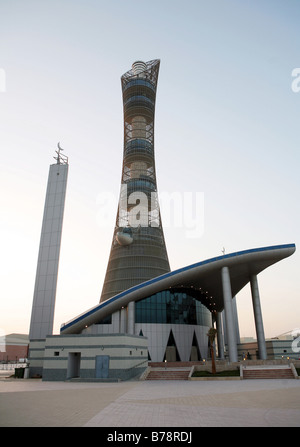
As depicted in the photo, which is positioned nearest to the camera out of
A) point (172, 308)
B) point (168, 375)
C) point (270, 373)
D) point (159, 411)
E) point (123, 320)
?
point (159, 411)

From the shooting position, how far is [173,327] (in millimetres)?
45500

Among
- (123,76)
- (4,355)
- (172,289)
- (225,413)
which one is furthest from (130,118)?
(4,355)

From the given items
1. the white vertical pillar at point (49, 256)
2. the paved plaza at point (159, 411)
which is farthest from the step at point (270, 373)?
the white vertical pillar at point (49, 256)

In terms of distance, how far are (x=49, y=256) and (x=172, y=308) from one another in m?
19.2

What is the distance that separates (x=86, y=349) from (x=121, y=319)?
10851 millimetres

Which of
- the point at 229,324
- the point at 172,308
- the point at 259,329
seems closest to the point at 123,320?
the point at 172,308

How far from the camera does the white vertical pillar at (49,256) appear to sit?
35500 millimetres

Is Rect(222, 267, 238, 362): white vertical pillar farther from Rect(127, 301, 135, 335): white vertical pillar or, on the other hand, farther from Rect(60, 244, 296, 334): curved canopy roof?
Rect(127, 301, 135, 335): white vertical pillar

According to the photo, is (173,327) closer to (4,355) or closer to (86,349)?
(86,349)

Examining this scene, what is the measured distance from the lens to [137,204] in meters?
59.4

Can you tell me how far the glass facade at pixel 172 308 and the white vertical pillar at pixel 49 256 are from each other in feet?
42.8

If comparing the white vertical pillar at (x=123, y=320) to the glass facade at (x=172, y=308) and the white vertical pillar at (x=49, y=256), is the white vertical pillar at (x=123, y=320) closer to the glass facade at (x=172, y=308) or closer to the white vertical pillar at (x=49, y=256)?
the glass facade at (x=172, y=308)

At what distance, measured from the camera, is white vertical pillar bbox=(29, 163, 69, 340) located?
116 ft

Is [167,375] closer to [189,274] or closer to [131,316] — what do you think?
[131,316]
